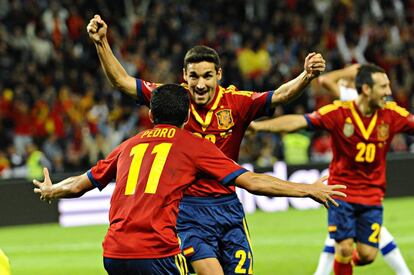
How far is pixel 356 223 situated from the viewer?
30.3 feet

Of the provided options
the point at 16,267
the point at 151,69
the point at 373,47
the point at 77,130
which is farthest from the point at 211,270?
the point at 373,47

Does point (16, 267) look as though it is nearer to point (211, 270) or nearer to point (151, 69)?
point (211, 270)

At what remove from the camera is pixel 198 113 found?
7375 millimetres

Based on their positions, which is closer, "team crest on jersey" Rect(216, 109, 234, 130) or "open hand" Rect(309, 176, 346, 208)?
"open hand" Rect(309, 176, 346, 208)

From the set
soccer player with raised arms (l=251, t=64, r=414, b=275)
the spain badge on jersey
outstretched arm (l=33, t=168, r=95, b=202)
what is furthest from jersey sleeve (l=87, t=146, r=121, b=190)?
soccer player with raised arms (l=251, t=64, r=414, b=275)

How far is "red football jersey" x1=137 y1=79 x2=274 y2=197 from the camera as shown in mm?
7279

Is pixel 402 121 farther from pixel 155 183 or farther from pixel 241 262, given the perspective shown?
pixel 155 183

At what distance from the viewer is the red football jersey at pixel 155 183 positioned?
589 centimetres

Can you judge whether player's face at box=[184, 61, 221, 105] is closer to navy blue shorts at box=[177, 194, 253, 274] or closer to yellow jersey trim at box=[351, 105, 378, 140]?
navy blue shorts at box=[177, 194, 253, 274]

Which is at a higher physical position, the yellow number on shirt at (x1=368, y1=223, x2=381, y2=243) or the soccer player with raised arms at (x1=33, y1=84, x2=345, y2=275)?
the soccer player with raised arms at (x1=33, y1=84, x2=345, y2=275)

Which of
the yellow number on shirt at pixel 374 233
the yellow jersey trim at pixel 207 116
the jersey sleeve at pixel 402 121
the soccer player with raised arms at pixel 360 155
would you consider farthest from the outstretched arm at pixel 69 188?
the jersey sleeve at pixel 402 121

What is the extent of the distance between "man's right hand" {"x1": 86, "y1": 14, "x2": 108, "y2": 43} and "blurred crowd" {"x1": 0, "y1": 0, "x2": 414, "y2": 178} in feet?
36.2

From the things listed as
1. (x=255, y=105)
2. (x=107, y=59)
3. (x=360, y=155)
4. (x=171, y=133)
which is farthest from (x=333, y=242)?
(x=171, y=133)

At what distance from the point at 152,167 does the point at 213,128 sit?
1.42 meters
